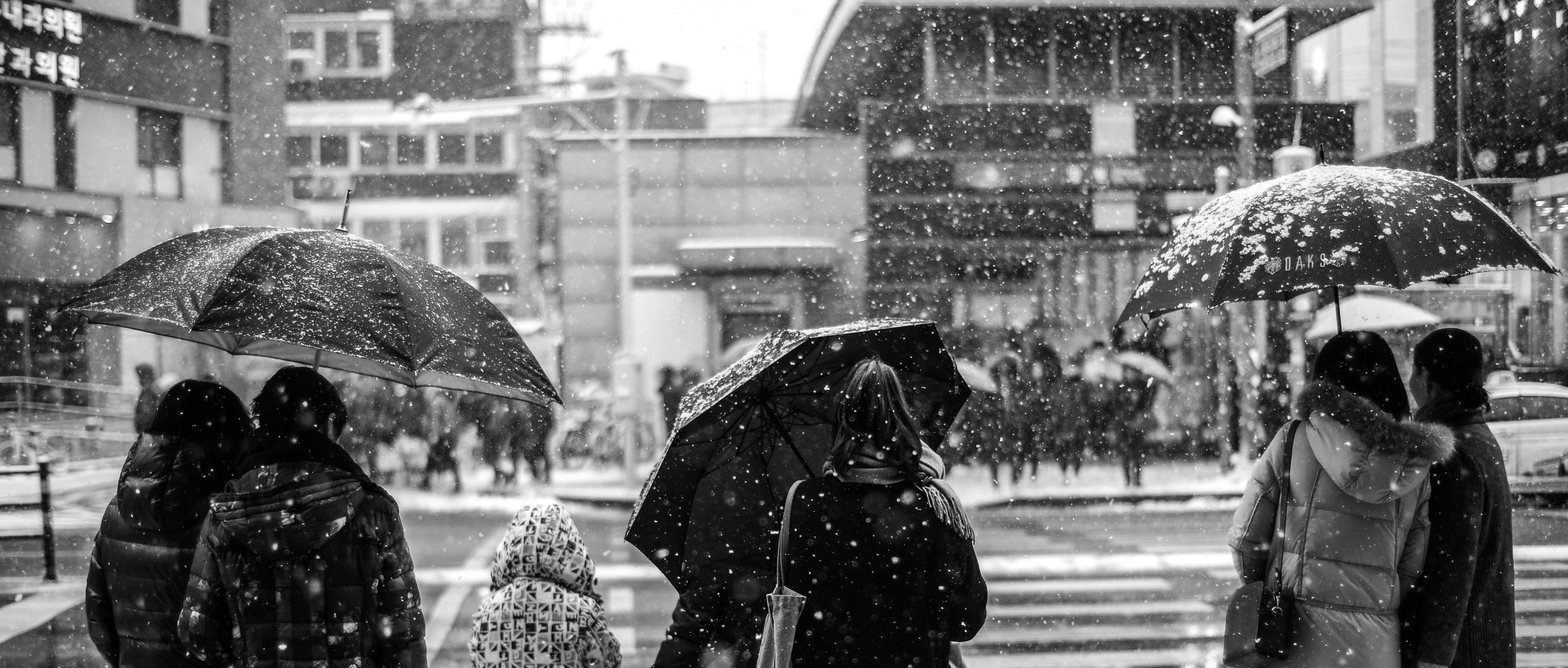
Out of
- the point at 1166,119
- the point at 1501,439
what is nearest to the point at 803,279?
the point at 1166,119

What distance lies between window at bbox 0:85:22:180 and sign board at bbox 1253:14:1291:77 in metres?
16.1

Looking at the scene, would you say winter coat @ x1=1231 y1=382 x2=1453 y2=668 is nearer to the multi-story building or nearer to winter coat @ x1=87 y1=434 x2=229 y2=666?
winter coat @ x1=87 y1=434 x2=229 y2=666

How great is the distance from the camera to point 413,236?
137 ft

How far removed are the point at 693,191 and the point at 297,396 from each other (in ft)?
70.8

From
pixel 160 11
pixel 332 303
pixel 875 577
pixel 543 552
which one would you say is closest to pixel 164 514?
pixel 332 303

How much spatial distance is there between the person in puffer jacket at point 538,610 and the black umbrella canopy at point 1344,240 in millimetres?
2039

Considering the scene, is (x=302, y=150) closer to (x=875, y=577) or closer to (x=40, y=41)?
(x=40, y=41)

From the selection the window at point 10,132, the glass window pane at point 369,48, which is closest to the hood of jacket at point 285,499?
the window at point 10,132

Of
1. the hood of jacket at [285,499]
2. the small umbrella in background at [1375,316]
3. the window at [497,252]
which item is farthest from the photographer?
the window at [497,252]

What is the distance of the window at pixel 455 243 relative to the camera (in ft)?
136

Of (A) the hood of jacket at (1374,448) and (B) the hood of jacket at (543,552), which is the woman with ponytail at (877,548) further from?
(A) the hood of jacket at (1374,448)

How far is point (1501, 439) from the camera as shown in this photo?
1073 centimetres

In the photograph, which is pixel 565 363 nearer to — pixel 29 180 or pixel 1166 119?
pixel 29 180

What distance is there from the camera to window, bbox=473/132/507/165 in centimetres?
4084
